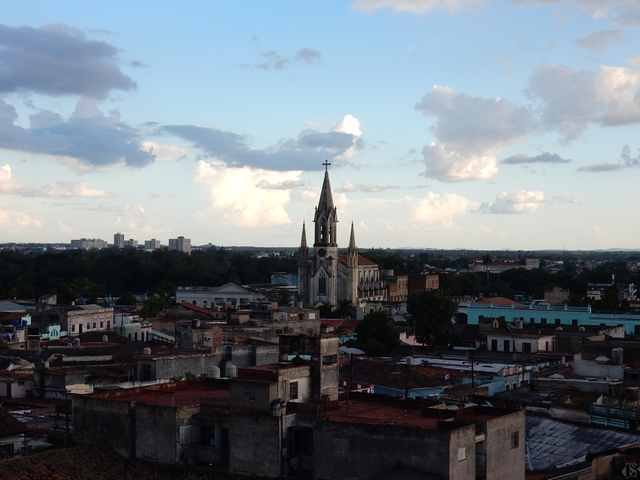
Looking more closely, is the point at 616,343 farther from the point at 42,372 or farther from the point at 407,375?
the point at 42,372

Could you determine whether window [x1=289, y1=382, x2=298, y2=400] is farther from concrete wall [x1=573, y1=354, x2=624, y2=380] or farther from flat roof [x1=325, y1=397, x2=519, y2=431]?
concrete wall [x1=573, y1=354, x2=624, y2=380]

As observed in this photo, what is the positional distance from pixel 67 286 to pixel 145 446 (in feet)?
275

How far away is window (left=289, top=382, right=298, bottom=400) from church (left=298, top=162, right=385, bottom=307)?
68898 mm

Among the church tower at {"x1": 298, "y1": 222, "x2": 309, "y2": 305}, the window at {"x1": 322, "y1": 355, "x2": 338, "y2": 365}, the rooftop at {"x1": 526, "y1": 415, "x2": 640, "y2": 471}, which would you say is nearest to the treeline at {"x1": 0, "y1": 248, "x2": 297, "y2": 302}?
the church tower at {"x1": 298, "y1": 222, "x2": 309, "y2": 305}

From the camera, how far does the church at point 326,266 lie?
9594cm

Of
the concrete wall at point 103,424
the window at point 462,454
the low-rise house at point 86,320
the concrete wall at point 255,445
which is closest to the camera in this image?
the window at point 462,454

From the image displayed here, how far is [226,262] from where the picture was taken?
16275 cm

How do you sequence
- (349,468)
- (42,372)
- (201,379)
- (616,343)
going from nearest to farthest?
(349,468), (201,379), (42,372), (616,343)

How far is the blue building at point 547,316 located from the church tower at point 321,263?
22.9 metres

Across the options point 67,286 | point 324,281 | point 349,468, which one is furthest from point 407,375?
point 67,286

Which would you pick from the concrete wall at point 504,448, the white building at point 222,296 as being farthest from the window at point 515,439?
the white building at point 222,296

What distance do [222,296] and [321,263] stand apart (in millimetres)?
12883

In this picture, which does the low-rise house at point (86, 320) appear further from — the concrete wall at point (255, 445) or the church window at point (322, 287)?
the concrete wall at point (255, 445)

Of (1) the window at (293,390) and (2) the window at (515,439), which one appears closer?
(2) the window at (515,439)
